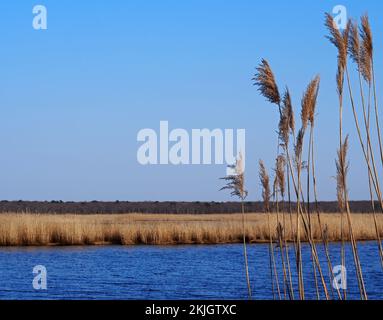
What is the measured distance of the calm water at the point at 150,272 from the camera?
11.5 m

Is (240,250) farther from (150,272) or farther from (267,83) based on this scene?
(267,83)

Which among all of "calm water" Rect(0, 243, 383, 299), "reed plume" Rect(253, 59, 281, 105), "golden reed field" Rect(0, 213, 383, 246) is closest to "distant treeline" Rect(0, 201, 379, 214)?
"golden reed field" Rect(0, 213, 383, 246)

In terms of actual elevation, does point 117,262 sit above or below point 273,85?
below

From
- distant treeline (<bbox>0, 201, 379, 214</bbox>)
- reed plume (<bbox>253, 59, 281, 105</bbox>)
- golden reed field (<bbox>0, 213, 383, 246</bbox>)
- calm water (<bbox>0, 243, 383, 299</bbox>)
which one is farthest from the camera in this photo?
distant treeline (<bbox>0, 201, 379, 214</bbox>)

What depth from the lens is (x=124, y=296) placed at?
36.8 ft

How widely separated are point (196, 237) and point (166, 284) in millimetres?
7849

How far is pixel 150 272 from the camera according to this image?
14.5m

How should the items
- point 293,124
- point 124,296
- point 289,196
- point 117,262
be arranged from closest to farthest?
1. point 293,124
2. point 289,196
3. point 124,296
4. point 117,262

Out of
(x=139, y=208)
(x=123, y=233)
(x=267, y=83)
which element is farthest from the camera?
(x=139, y=208)

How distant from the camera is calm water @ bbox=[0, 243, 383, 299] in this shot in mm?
11484

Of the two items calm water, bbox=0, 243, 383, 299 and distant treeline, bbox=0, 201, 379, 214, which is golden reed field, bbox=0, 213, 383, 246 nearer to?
calm water, bbox=0, 243, 383, 299

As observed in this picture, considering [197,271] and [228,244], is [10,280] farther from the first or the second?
[228,244]

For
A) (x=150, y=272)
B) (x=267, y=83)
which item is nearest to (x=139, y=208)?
(x=150, y=272)
